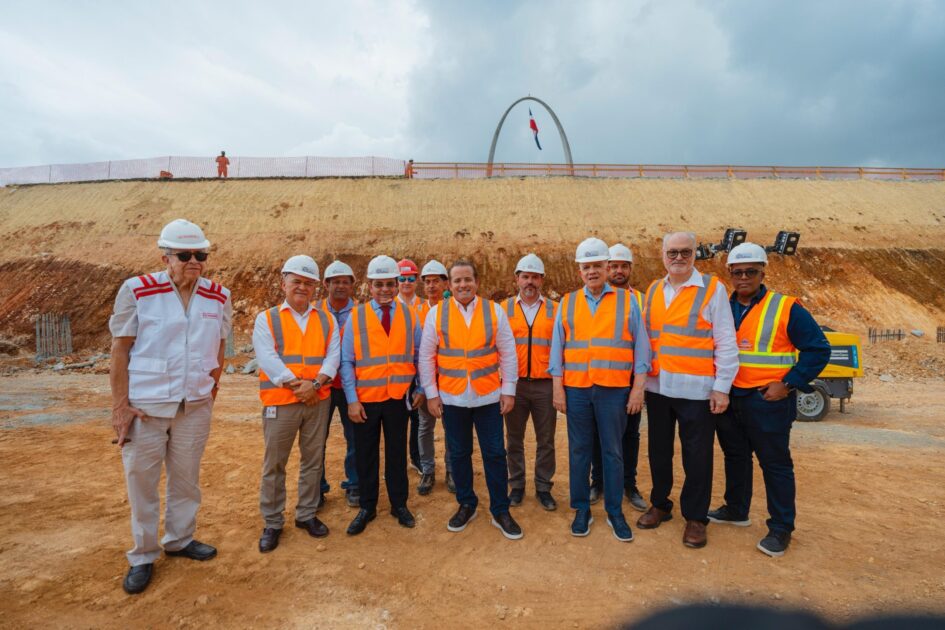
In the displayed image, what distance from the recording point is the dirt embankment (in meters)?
21.5

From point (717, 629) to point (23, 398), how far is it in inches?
526

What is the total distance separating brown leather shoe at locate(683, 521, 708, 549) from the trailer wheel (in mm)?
6245

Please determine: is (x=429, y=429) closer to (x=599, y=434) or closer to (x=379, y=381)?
(x=379, y=381)

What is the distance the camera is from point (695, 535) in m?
3.98

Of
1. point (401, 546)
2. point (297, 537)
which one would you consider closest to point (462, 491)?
point (401, 546)

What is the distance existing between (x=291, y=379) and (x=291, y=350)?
26cm

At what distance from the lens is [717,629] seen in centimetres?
92

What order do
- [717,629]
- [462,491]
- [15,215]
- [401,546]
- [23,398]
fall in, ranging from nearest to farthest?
1. [717,629]
2. [401,546]
3. [462,491]
4. [23,398]
5. [15,215]

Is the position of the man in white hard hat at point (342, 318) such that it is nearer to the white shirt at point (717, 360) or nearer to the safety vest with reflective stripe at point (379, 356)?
the safety vest with reflective stripe at point (379, 356)

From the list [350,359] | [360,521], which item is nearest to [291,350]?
[350,359]

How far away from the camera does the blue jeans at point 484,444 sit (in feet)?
13.9

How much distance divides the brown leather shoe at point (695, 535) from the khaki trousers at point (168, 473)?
3.86 meters

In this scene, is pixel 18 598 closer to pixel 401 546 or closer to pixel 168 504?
pixel 168 504

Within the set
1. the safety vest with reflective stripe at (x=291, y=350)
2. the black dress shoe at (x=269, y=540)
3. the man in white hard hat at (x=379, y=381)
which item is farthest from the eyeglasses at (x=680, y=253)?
the black dress shoe at (x=269, y=540)
